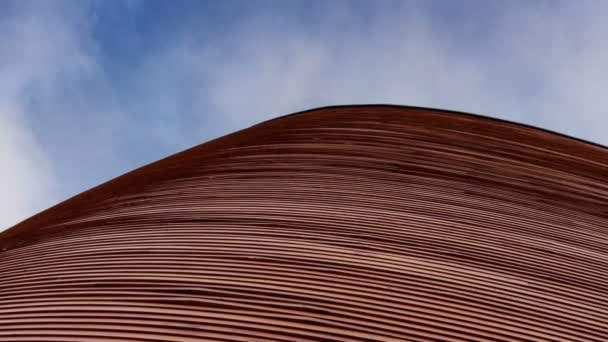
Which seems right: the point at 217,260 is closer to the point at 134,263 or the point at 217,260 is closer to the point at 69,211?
the point at 134,263

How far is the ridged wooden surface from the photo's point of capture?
121 inches

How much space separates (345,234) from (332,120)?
1983mm

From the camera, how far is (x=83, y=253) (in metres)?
3.95

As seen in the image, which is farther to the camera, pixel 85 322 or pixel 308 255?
pixel 308 255

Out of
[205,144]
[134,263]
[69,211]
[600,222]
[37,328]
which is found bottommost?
[37,328]

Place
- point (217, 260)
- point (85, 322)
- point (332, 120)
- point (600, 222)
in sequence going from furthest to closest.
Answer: point (332, 120) < point (600, 222) < point (217, 260) < point (85, 322)

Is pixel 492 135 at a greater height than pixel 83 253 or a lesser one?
greater

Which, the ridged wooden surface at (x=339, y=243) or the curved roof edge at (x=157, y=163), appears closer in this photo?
the ridged wooden surface at (x=339, y=243)

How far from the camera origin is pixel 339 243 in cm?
369

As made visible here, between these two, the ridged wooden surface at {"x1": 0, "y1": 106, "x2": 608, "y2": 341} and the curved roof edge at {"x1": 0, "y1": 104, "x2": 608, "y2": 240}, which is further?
the curved roof edge at {"x1": 0, "y1": 104, "x2": 608, "y2": 240}

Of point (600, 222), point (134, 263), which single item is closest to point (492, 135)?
point (600, 222)

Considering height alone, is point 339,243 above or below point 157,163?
below

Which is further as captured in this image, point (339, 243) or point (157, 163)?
point (157, 163)

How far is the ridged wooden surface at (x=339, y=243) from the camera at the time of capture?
10.1 feet
